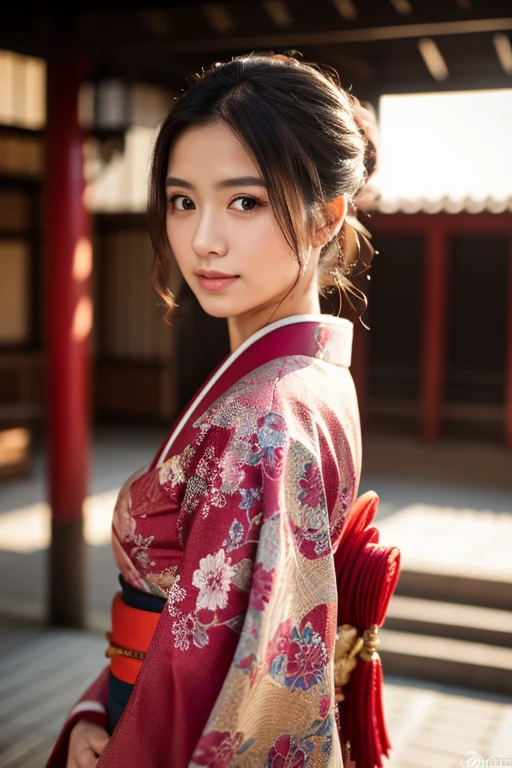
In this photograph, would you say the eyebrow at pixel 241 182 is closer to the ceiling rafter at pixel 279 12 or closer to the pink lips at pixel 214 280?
the pink lips at pixel 214 280

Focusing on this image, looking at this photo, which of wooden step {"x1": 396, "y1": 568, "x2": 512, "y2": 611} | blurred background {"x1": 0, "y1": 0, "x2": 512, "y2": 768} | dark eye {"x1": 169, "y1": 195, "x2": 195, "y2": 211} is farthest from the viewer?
wooden step {"x1": 396, "y1": 568, "x2": 512, "y2": 611}

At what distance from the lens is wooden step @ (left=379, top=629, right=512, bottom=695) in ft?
13.6

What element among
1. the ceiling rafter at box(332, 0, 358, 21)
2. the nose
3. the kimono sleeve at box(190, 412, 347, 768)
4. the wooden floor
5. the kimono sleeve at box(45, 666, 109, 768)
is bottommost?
the wooden floor

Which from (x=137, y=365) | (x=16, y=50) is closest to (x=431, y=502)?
(x=16, y=50)

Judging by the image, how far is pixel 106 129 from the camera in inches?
448

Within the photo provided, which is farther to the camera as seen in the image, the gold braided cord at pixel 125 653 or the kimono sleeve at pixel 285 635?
the gold braided cord at pixel 125 653

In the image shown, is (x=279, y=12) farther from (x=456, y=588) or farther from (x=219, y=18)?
(x=456, y=588)

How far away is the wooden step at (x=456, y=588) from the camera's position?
482 cm

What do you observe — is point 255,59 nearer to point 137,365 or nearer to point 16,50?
point 16,50

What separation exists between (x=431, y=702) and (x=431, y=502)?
3503 mm

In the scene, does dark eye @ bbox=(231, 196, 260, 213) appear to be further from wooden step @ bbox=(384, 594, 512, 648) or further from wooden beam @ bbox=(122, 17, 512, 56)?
wooden step @ bbox=(384, 594, 512, 648)

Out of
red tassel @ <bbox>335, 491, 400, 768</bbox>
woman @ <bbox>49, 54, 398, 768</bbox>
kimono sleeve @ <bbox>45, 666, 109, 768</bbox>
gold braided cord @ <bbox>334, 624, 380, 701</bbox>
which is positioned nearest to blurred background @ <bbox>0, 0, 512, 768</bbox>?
woman @ <bbox>49, 54, 398, 768</bbox>

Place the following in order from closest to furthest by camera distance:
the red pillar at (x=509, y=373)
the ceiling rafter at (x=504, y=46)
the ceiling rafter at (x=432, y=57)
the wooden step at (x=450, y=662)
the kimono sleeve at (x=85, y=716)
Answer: the kimono sleeve at (x=85, y=716), the ceiling rafter at (x=504, y=46), the wooden step at (x=450, y=662), the ceiling rafter at (x=432, y=57), the red pillar at (x=509, y=373)

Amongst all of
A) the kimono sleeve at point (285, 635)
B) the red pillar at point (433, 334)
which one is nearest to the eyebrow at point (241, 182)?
the kimono sleeve at point (285, 635)
